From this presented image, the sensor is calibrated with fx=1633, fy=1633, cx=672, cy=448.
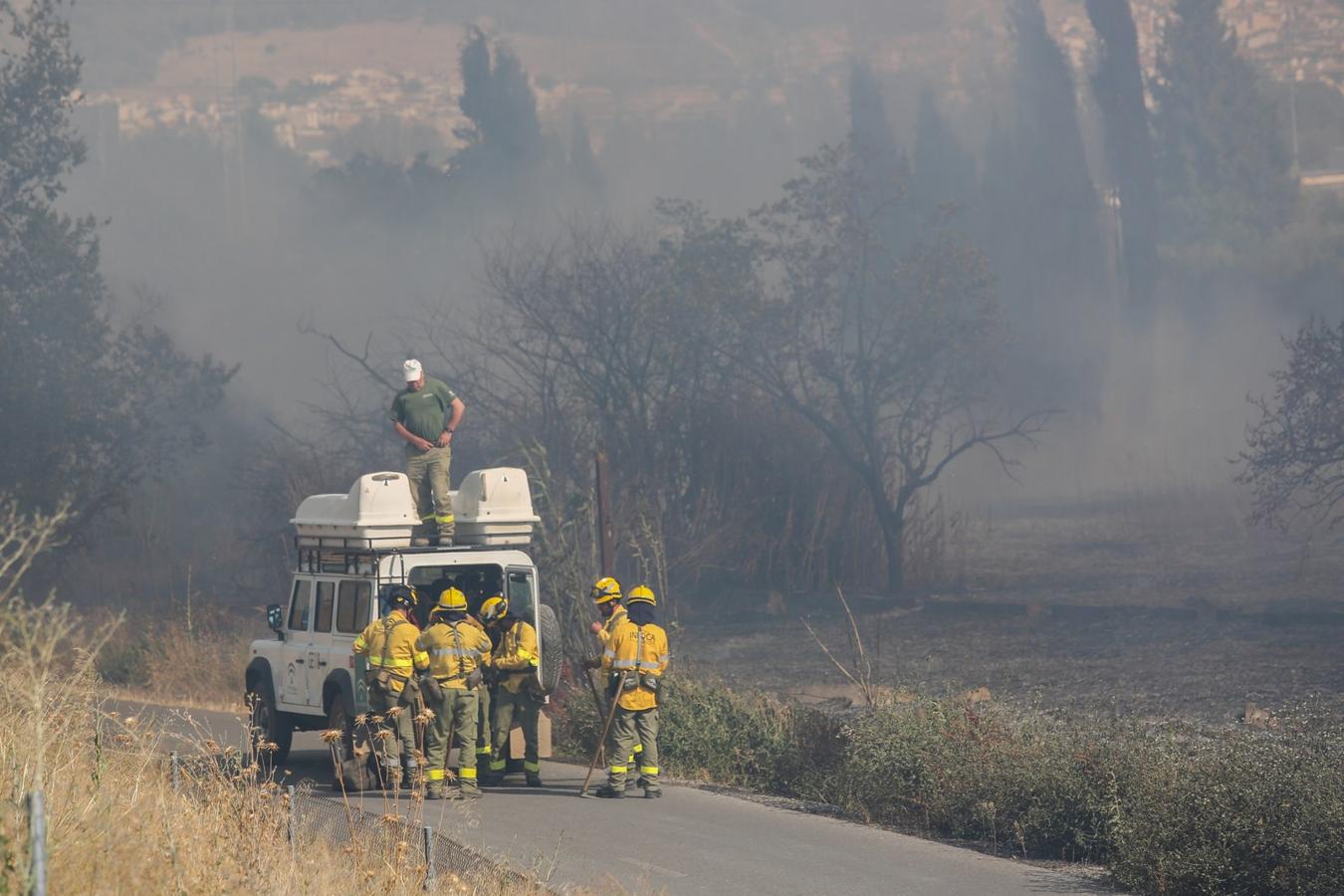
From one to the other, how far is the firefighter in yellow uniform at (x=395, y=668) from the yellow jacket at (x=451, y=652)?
9 centimetres

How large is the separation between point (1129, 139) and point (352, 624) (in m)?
74.2

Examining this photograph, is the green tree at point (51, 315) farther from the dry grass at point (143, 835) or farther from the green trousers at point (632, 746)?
the dry grass at point (143, 835)

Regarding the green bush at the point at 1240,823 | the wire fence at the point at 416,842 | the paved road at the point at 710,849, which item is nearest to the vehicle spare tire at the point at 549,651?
the paved road at the point at 710,849

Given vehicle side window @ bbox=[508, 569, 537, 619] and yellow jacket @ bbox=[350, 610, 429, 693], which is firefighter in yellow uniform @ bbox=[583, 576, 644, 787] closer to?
Result: vehicle side window @ bbox=[508, 569, 537, 619]

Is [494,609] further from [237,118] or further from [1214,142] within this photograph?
[237,118]

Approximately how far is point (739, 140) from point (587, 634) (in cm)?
8238

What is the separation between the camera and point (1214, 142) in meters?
86.7

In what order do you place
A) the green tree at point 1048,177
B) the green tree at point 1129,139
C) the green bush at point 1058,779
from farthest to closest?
the green tree at point 1048,177 < the green tree at point 1129,139 < the green bush at point 1058,779

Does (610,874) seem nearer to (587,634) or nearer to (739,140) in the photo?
(587,634)

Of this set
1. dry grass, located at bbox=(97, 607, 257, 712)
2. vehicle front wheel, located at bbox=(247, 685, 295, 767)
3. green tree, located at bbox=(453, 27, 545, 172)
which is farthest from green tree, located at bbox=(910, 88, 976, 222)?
vehicle front wheel, located at bbox=(247, 685, 295, 767)

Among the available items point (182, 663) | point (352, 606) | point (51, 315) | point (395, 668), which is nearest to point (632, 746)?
point (395, 668)

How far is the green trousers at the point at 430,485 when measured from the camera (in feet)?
47.6

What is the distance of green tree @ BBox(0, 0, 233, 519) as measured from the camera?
37.7m

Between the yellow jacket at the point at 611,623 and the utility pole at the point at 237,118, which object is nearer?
the yellow jacket at the point at 611,623
